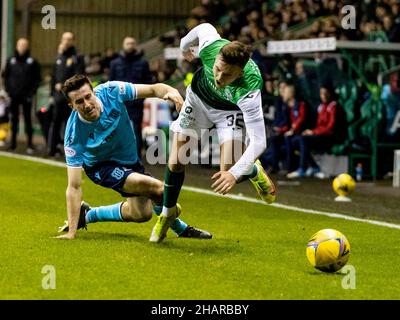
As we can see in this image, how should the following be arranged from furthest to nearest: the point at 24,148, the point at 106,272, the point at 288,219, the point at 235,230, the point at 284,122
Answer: the point at 24,148 → the point at 284,122 → the point at 288,219 → the point at 235,230 → the point at 106,272

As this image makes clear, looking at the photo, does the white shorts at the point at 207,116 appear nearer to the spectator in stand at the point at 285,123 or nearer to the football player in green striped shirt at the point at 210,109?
the football player in green striped shirt at the point at 210,109

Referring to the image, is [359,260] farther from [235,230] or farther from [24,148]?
[24,148]

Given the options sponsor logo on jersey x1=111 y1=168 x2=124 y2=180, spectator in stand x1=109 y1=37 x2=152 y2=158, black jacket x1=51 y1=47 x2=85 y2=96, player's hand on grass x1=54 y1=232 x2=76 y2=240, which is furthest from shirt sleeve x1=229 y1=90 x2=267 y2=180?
black jacket x1=51 y1=47 x2=85 y2=96

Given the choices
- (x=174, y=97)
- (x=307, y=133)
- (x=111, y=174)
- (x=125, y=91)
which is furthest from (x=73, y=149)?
(x=307, y=133)

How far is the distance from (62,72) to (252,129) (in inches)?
454

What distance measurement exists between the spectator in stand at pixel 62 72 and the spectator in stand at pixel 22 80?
1.46 meters

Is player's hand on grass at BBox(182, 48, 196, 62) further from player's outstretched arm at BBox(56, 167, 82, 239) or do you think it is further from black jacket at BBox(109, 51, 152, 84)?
black jacket at BBox(109, 51, 152, 84)

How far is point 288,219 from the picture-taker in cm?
1245

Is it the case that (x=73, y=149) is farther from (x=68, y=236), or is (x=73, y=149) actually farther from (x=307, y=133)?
(x=307, y=133)

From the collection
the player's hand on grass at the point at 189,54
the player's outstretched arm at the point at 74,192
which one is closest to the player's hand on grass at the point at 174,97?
the player's hand on grass at the point at 189,54

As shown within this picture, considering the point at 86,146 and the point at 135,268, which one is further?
the point at 86,146

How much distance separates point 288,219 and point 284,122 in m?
5.67
